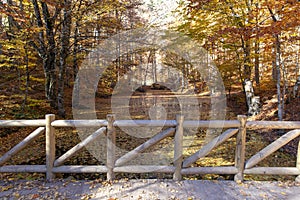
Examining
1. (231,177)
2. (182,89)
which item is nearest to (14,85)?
(231,177)

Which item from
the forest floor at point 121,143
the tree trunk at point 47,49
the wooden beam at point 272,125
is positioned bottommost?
the forest floor at point 121,143

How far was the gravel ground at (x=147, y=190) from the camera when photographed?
2.69 meters

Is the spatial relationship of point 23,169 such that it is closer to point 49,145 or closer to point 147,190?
point 49,145

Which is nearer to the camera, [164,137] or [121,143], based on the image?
[164,137]

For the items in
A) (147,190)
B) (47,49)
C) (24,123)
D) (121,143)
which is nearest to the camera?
(147,190)

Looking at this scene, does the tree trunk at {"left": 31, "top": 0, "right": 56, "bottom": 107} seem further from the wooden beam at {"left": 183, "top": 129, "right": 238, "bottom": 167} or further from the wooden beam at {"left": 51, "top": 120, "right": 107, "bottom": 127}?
the wooden beam at {"left": 183, "top": 129, "right": 238, "bottom": 167}

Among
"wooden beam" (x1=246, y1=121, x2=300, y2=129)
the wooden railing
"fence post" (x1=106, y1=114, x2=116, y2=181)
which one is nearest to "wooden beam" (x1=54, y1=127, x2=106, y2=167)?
the wooden railing

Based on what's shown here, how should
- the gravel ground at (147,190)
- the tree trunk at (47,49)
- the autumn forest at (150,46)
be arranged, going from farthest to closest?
the tree trunk at (47,49) → the autumn forest at (150,46) → the gravel ground at (147,190)

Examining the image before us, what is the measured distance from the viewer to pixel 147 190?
9.23ft

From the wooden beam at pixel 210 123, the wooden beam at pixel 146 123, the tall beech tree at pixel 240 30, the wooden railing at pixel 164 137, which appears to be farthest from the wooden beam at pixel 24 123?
the tall beech tree at pixel 240 30

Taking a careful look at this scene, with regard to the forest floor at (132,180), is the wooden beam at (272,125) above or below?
above

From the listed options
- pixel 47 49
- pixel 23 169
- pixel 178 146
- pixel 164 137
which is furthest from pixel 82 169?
pixel 47 49

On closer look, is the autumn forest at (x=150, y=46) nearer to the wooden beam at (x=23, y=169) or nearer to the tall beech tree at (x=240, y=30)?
the tall beech tree at (x=240, y=30)

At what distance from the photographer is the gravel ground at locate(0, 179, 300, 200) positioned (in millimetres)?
2691
